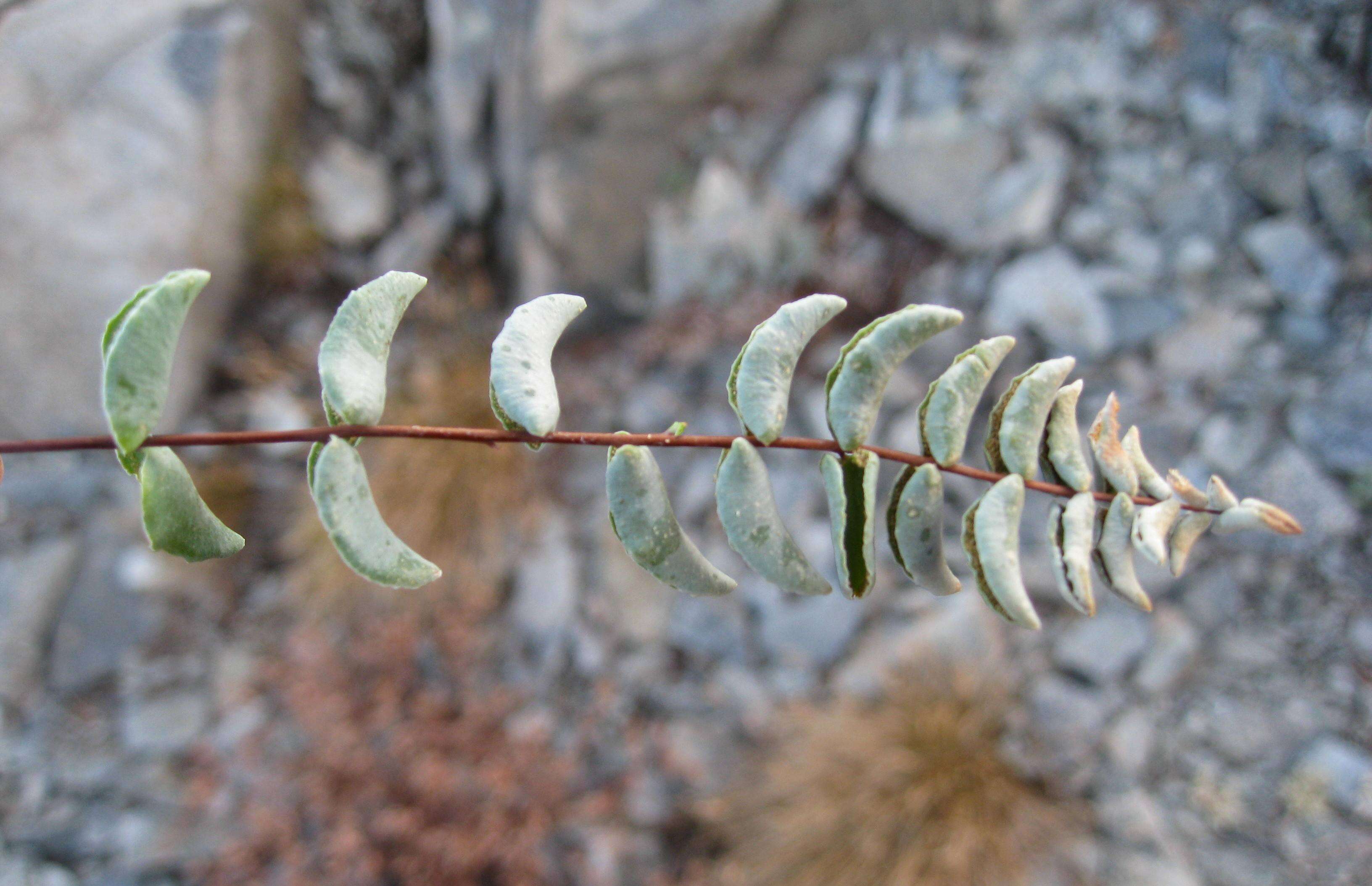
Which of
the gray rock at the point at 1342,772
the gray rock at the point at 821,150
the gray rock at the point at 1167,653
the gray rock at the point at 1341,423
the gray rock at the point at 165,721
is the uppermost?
the gray rock at the point at 821,150

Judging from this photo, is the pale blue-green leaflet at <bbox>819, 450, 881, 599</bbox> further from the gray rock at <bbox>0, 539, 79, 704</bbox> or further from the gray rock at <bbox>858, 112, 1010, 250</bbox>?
the gray rock at <bbox>0, 539, 79, 704</bbox>

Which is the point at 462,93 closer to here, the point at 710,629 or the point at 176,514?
the point at 710,629

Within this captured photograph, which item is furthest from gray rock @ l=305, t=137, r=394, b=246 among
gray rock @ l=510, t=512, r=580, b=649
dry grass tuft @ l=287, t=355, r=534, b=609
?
gray rock @ l=510, t=512, r=580, b=649

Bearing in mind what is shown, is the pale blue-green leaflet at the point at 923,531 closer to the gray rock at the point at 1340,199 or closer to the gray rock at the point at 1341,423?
the gray rock at the point at 1341,423

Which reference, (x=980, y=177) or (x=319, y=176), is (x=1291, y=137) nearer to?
(x=980, y=177)

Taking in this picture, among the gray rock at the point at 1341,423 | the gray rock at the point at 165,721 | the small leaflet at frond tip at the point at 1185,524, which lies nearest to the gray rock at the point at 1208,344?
the gray rock at the point at 1341,423

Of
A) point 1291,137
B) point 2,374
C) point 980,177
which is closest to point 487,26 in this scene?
point 980,177
